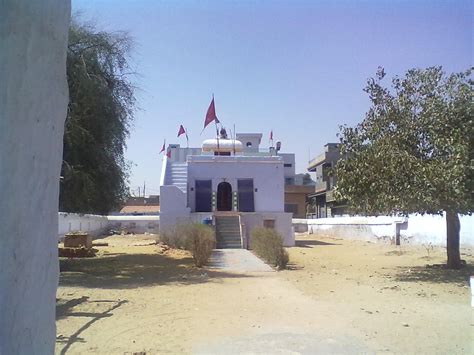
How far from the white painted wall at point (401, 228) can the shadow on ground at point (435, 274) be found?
182 inches

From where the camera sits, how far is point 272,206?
108ft

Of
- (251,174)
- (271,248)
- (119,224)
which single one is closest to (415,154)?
(271,248)

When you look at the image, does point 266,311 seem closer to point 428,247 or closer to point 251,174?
point 428,247

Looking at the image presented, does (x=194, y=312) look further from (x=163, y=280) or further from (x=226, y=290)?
(x=163, y=280)

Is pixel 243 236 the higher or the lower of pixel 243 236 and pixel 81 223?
the lower

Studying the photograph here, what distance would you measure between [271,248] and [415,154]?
673cm

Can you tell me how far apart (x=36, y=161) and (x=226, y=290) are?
9.77m

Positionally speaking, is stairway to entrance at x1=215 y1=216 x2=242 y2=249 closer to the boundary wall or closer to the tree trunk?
the boundary wall

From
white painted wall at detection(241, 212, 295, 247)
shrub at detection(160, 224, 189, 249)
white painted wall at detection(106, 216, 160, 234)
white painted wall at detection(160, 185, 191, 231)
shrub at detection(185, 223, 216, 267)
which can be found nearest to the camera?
shrub at detection(185, 223, 216, 267)

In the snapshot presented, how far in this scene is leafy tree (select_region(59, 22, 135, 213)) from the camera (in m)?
15.6

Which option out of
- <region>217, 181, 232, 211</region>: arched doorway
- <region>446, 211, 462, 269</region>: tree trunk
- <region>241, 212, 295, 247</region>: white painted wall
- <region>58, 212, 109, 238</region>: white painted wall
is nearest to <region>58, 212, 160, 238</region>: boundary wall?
<region>58, 212, 109, 238</region>: white painted wall

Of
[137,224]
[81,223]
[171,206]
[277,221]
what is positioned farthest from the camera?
[137,224]

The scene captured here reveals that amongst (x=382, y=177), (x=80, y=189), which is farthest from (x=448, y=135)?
(x=80, y=189)

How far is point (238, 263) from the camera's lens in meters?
19.1
